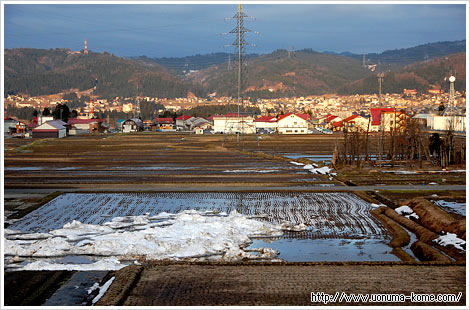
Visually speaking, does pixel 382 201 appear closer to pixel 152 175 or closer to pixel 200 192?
pixel 200 192

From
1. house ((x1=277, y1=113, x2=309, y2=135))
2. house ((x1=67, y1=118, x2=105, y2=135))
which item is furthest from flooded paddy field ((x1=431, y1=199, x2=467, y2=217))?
house ((x1=67, y1=118, x2=105, y2=135))

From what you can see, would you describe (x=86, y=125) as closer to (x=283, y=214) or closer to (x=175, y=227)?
(x=283, y=214)

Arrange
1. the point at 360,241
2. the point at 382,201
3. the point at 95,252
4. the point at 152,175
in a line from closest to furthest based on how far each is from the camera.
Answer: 1. the point at 95,252
2. the point at 360,241
3. the point at 382,201
4. the point at 152,175

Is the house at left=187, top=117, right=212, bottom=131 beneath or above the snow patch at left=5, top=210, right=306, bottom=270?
above

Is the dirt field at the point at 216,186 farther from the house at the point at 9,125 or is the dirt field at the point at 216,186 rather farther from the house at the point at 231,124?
the house at the point at 9,125

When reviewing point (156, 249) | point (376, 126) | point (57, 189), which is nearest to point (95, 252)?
point (156, 249)

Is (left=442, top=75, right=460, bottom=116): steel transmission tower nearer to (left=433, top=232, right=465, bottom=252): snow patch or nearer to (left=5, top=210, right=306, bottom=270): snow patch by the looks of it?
(left=433, top=232, right=465, bottom=252): snow patch

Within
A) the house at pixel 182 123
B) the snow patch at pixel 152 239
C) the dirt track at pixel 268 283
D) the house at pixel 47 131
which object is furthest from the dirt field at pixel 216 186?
the house at pixel 182 123
